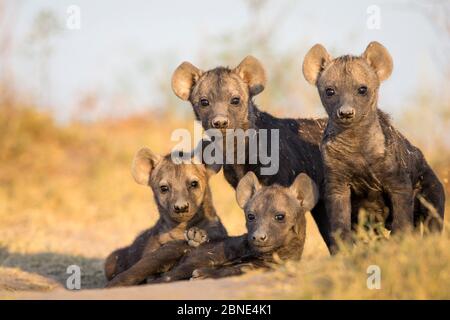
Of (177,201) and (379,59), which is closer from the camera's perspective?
(379,59)

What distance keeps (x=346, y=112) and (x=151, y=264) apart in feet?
6.67

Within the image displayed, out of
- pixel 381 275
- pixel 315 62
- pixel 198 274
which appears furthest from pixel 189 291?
pixel 315 62

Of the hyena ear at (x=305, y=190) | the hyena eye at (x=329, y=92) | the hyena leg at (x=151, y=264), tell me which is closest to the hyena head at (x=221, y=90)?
the hyena ear at (x=305, y=190)

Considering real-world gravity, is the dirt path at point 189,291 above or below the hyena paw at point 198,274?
below

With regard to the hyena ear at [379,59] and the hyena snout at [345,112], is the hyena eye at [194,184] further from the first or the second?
the hyena ear at [379,59]

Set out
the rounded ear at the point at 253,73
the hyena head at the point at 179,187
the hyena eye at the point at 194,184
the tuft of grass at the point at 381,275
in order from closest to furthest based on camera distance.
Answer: the tuft of grass at the point at 381,275 < the hyena head at the point at 179,187 < the hyena eye at the point at 194,184 < the rounded ear at the point at 253,73

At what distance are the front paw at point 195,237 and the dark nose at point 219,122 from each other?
876 millimetres

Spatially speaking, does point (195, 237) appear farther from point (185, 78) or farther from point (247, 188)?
point (185, 78)

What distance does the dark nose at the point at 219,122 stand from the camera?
745 centimetres

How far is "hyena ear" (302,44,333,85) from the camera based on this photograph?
7484 millimetres

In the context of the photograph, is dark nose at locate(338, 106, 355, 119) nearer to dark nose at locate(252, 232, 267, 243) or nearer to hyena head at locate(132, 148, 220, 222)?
dark nose at locate(252, 232, 267, 243)

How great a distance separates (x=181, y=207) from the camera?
7738 millimetres
